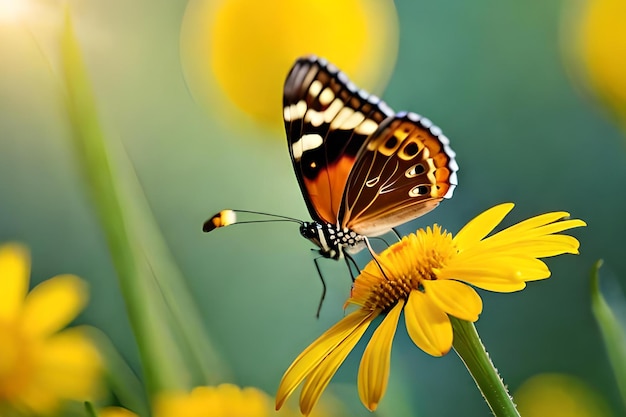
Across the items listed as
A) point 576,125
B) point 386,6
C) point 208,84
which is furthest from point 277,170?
A: point 576,125

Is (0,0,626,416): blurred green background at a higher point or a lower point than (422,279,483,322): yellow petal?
higher

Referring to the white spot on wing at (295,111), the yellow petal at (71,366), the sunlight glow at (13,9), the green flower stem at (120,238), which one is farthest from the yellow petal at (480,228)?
the sunlight glow at (13,9)

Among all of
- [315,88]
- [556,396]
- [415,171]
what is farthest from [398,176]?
[556,396]

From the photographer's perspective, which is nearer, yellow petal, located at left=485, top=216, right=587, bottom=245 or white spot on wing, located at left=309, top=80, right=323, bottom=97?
yellow petal, located at left=485, top=216, right=587, bottom=245

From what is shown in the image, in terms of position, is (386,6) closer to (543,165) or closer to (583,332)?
(543,165)

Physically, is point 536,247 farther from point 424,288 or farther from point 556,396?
point 556,396

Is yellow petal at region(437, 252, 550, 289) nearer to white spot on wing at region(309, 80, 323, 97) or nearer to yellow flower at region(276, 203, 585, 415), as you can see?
yellow flower at region(276, 203, 585, 415)

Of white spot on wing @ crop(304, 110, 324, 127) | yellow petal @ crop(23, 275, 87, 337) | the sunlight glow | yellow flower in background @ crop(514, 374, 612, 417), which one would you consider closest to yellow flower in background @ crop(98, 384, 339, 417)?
yellow petal @ crop(23, 275, 87, 337)
